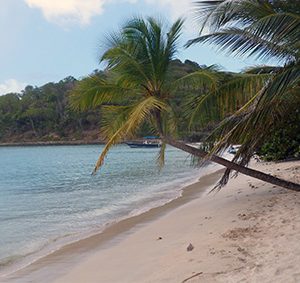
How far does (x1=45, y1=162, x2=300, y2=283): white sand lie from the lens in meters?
4.87

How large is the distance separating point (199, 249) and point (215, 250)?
1.12ft

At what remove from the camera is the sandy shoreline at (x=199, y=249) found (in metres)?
4.96

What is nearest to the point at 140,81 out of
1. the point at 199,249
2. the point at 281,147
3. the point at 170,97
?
the point at 170,97

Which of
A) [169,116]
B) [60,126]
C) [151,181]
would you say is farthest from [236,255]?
[60,126]

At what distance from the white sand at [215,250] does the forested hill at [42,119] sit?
A: 94.8 metres

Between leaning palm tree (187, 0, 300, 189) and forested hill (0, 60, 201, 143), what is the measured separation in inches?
3759

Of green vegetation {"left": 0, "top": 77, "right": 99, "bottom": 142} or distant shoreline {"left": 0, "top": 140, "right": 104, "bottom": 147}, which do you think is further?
green vegetation {"left": 0, "top": 77, "right": 99, "bottom": 142}

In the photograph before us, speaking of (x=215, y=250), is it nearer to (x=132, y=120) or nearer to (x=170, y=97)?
(x=132, y=120)

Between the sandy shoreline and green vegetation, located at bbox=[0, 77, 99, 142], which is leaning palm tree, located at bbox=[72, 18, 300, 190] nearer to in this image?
the sandy shoreline

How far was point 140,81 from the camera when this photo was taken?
31.3 ft

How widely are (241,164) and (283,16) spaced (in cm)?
405

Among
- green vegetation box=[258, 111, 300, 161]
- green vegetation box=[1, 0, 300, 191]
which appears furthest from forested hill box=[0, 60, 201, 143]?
green vegetation box=[1, 0, 300, 191]

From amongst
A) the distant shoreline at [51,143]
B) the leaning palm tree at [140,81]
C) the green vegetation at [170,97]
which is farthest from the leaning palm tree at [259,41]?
the distant shoreline at [51,143]

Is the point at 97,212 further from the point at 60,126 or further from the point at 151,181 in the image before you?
the point at 60,126
